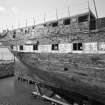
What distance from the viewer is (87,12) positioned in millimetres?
8141

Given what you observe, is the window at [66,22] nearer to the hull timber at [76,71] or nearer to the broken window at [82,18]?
the broken window at [82,18]

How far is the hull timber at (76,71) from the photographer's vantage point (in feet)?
22.9

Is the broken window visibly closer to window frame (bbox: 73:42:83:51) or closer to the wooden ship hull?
the wooden ship hull

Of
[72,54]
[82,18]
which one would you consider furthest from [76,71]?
[82,18]

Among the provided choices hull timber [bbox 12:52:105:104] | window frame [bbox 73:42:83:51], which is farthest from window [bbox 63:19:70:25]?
hull timber [bbox 12:52:105:104]

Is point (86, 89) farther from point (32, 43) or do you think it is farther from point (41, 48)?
point (32, 43)

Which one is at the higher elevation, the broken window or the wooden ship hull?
the broken window

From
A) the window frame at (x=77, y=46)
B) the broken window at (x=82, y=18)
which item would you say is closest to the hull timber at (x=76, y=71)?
the window frame at (x=77, y=46)

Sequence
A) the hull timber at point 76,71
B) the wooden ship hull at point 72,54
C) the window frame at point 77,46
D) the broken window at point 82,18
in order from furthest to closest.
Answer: the broken window at point 82,18 → the window frame at point 77,46 → the wooden ship hull at point 72,54 → the hull timber at point 76,71

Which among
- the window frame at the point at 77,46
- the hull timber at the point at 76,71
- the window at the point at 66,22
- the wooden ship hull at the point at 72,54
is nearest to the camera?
the hull timber at the point at 76,71

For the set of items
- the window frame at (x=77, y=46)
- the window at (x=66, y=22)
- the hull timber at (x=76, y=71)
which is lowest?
the hull timber at (x=76, y=71)

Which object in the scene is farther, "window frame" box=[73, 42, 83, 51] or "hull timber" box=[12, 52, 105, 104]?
"window frame" box=[73, 42, 83, 51]

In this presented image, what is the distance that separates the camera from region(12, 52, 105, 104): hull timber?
6.98m

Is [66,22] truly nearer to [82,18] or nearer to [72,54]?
[82,18]
